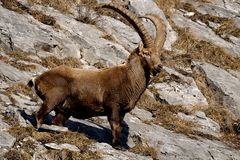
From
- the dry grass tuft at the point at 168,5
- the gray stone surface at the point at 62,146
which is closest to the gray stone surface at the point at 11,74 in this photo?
the gray stone surface at the point at 62,146

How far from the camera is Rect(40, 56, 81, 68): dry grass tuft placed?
1801 centimetres

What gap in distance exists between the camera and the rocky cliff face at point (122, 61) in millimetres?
12969

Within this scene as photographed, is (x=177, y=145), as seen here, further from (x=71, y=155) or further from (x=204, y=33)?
(x=204, y=33)

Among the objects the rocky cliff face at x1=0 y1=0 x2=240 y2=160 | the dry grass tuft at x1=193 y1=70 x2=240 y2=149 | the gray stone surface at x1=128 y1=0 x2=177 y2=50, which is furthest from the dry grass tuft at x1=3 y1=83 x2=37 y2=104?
the gray stone surface at x1=128 y1=0 x2=177 y2=50

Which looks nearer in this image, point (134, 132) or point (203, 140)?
point (134, 132)

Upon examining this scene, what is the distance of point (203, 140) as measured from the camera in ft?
52.4

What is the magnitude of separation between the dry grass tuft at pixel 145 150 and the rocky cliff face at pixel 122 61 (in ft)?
0.10

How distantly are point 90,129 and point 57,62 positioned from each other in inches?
190

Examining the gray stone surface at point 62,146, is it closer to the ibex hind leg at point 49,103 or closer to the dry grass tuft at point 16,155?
the dry grass tuft at point 16,155

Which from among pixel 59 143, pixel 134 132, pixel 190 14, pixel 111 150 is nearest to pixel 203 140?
pixel 134 132

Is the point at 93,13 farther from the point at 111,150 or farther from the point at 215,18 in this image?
the point at 111,150

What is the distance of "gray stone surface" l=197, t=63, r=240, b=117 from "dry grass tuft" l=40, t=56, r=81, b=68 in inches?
185

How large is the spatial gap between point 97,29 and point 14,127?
944 cm

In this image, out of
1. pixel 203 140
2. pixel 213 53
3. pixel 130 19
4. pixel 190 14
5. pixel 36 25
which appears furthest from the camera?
pixel 190 14
